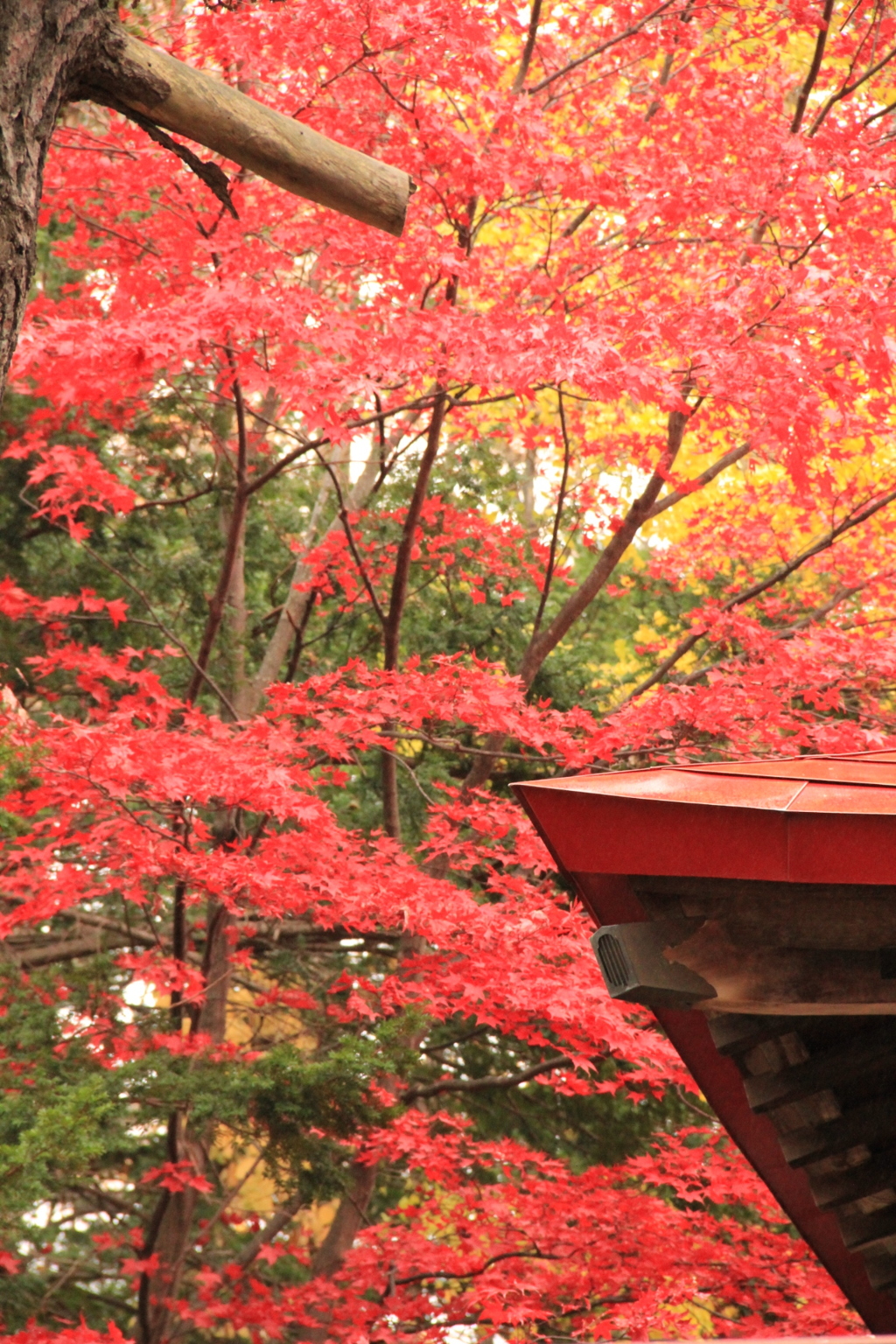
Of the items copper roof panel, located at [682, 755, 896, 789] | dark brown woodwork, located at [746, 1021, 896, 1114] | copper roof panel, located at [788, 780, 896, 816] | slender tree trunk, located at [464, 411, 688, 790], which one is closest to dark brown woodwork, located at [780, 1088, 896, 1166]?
dark brown woodwork, located at [746, 1021, 896, 1114]

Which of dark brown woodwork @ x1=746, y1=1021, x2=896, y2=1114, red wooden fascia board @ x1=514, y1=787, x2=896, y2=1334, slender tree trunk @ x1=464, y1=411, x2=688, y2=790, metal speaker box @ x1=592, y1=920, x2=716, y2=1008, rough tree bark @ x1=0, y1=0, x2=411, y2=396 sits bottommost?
red wooden fascia board @ x1=514, y1=787, x2=896, y2=1334

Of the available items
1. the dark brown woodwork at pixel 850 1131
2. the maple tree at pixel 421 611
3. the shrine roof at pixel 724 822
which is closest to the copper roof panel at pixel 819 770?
the shrine roof at pixel 724 822

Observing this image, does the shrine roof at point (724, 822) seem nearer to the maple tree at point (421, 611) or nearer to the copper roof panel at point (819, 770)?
the copper roof panel at point (819, 770)

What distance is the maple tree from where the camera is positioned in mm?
5395

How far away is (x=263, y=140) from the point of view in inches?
116

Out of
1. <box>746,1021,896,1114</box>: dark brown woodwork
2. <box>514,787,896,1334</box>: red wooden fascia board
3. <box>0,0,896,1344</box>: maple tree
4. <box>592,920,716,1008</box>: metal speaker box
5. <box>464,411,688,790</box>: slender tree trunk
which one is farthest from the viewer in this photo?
<box>464,411,688,790</box>: slender tree trunk

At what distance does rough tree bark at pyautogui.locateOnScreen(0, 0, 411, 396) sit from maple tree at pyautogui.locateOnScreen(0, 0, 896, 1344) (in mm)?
993

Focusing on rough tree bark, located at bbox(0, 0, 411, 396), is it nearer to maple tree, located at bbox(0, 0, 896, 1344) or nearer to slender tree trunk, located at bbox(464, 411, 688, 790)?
maple tree, located at bbox(0, 0, 896, 1344)

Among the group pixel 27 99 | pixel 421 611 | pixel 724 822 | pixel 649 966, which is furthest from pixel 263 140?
pixel 421 611

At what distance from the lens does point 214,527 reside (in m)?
8.76

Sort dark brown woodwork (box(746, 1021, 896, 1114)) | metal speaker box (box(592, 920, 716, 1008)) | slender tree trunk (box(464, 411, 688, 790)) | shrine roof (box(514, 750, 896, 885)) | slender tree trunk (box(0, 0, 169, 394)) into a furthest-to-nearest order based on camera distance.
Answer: slender tree trunk (box(464, 411, 688, 790)) → slender tree trunk (box(0, 0, 169, 394)) → dark brown woodwork (box(746, 1021, 896, 1114)) → metal speaker box (box(592, 920, 716, 1008)) → shrine roof (box(514, 750, 896, 885))

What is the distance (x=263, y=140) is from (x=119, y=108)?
366mm

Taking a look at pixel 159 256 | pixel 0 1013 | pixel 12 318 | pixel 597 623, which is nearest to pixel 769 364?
pixel 159 256

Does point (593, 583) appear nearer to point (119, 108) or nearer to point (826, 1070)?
point (119, 108)
